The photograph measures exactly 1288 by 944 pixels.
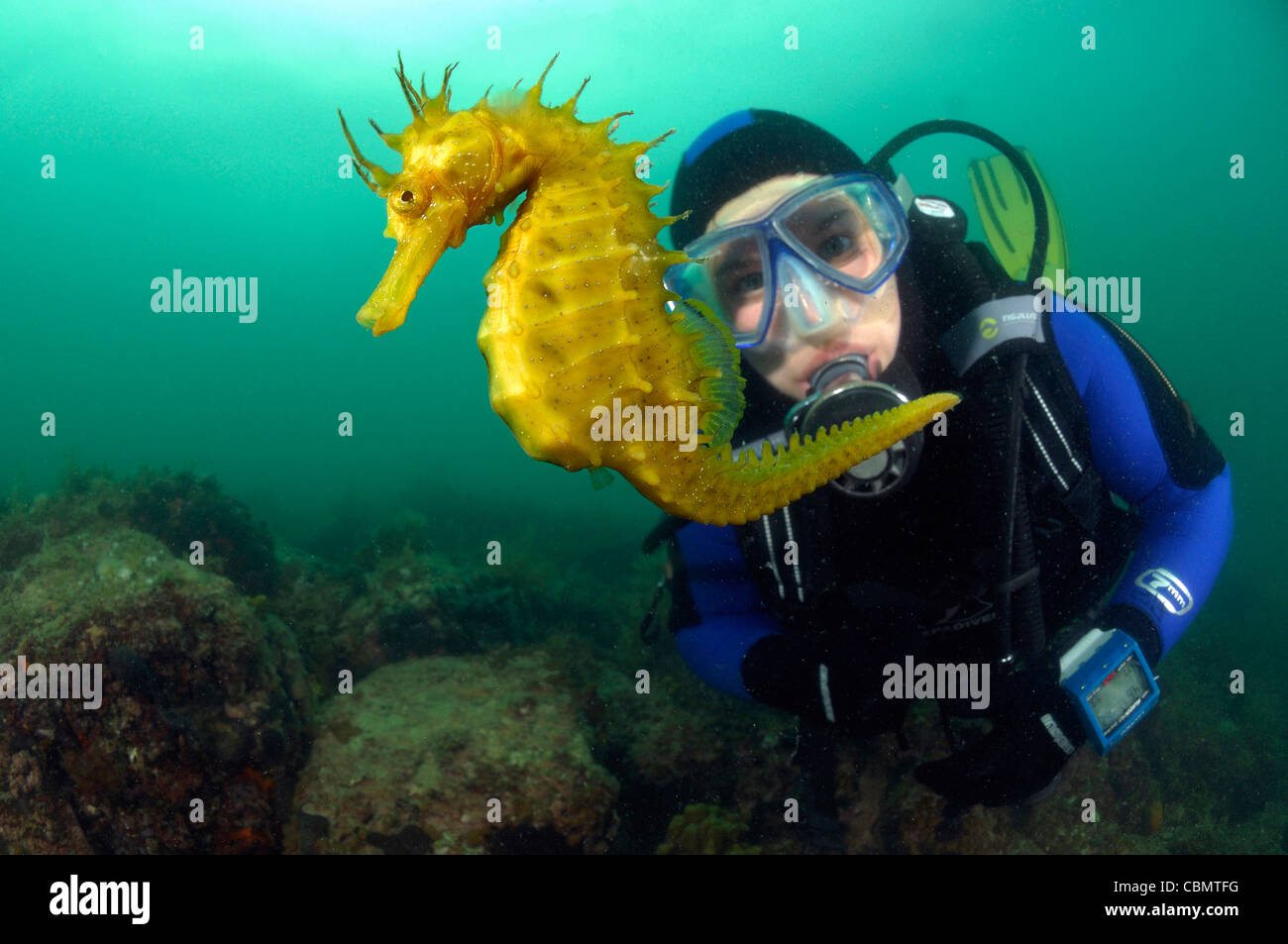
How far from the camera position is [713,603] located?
160 inches

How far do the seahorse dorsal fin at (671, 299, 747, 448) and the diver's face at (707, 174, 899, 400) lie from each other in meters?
1.74

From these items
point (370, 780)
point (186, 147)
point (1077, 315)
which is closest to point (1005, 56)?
point (1077, 315)

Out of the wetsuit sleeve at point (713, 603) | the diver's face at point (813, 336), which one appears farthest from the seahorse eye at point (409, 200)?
the wetsuit sleeve at point (713, 603)

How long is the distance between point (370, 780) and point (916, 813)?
3368 mm

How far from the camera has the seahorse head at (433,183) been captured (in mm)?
1012

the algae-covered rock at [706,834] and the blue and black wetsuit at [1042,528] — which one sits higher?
the blue and black wetsuit at [1042,528]

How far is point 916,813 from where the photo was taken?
148 inches

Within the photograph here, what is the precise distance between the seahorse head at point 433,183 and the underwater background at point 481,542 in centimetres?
358

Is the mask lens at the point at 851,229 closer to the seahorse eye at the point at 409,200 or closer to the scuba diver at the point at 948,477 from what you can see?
the scuba diver at the point at 948,477

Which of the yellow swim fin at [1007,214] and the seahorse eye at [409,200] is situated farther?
the yellow swim fin at [1007,214]

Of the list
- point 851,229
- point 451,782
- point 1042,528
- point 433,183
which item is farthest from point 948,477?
point 451,782

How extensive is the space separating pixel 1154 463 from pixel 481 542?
42.0 ft

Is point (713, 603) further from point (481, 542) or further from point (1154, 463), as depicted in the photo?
point (481, 542)

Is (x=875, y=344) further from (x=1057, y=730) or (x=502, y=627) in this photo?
(x=502, y=627)
